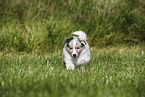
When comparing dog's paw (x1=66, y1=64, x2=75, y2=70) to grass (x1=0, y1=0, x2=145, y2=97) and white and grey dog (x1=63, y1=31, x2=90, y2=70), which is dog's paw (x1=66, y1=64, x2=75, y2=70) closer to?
white and grey dog (x1=63, y1=31, x2=90, y2=70)

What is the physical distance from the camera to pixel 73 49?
412 centimetres

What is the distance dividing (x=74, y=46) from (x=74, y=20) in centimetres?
395

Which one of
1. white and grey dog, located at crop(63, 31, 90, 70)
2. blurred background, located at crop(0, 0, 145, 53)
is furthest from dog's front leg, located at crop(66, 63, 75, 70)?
blurred background, located at crop(0, 0, 145, 53)

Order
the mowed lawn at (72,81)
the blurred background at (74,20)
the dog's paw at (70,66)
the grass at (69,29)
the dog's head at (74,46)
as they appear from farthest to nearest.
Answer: the blurred background at (74,20)
the grass at (69,29)
the dog's paw at (70,66)
the dog's head at (74,46)
the mowed lawn at (72,81)

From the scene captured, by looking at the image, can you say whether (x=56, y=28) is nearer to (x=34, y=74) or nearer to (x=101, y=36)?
(x=101, y=36)

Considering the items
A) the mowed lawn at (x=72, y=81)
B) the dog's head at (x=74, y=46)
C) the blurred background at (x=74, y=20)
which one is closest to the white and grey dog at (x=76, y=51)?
the dog's head at (x=74, y=46)

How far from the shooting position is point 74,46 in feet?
13.6

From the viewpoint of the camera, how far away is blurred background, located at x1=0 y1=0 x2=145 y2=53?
275 inches

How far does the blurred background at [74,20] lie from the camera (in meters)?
6.98

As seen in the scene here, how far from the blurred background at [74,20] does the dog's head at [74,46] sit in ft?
8.38

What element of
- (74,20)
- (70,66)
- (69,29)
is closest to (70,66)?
(70,66)

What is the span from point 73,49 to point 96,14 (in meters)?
4.15

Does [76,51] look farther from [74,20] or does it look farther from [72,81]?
[74,20]

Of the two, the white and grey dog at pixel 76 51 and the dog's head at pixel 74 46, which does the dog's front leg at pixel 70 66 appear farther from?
the dog's head at pixel 74 46
